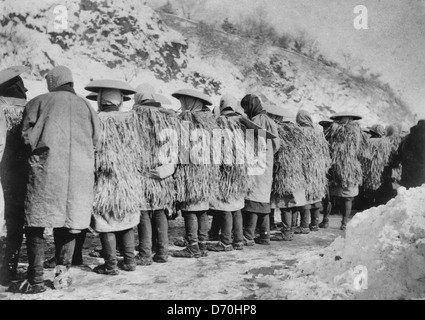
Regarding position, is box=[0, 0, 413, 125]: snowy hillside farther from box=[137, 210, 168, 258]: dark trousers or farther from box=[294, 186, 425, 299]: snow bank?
box=[294, 186, 425, 299]: snow bank

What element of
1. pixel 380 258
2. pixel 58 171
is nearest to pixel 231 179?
pixel 380 258

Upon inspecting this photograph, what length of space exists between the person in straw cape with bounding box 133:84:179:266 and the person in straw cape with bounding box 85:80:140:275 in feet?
0.69

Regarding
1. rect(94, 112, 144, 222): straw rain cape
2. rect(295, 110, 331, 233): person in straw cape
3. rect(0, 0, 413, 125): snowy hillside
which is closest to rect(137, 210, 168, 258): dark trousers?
rect(94, 112, 144, 222): straw rain cape

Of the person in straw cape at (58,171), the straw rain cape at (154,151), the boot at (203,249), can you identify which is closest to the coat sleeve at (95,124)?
the person in straw cape at (58,171)

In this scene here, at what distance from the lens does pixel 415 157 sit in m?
6.33

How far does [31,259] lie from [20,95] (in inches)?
62.0

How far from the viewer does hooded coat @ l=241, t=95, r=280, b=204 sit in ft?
17.7

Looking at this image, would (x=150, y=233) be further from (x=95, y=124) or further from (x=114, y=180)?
(x=95, y=124)

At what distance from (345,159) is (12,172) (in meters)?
5.07
